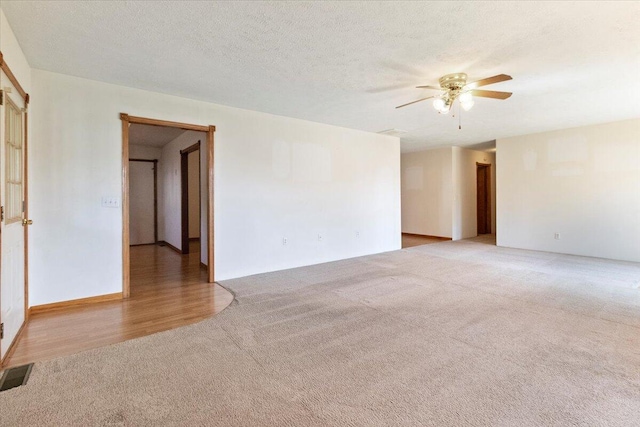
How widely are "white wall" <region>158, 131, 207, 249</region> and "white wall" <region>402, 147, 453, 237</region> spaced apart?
229 inches

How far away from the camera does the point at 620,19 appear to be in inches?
87.7

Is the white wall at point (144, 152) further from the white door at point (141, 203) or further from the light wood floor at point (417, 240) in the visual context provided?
the light wood floor at point (417, 240)

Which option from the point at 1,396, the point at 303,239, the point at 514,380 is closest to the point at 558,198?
the point at 303,239

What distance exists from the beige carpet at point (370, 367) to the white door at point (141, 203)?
16.8 feet

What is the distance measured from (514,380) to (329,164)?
4.16 meters

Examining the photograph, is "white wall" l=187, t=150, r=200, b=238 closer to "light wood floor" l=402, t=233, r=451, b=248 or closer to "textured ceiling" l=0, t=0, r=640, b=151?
"textured ceiling" l=0, t=0, r=640, b=151

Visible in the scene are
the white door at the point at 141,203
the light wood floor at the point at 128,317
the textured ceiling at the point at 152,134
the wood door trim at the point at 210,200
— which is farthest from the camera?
the white door at the point at 141,203

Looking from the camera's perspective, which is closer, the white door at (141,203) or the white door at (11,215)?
the white door at (11,215)

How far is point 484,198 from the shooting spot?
9039 millimetres

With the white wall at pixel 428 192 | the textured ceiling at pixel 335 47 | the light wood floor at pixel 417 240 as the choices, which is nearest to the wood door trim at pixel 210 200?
the textured ceiling at pixel 335 47

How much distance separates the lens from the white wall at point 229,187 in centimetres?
318

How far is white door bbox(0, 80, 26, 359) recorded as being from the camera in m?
2.18

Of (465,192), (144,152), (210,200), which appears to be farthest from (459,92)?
(144,152)

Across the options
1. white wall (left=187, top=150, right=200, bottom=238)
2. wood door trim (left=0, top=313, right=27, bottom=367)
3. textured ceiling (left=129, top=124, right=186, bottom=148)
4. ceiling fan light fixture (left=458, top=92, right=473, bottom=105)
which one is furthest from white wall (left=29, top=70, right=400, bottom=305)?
white wall (left=187, top=150, right=200, bottom=238)
